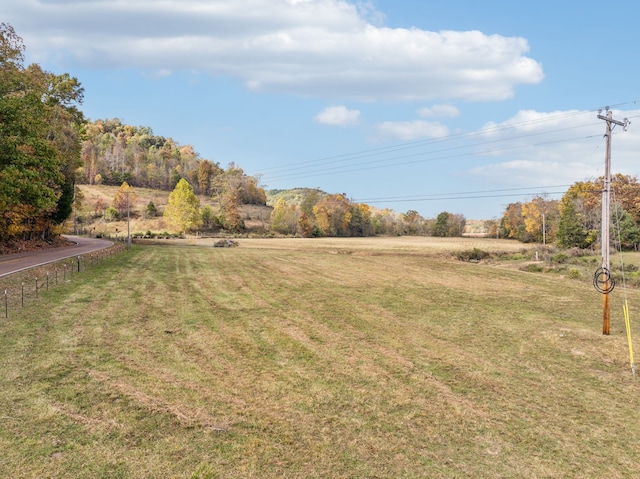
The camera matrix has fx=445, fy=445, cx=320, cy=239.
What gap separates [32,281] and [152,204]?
4438 inches

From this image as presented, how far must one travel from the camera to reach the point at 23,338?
14055mm

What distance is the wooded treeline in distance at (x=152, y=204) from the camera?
A: 3106cm

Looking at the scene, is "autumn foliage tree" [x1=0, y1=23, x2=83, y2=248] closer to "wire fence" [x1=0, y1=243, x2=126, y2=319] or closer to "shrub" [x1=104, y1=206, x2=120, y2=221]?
"wire fence" [x1=0, y1=243, x2=126, y2=319]

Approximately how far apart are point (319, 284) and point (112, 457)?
22531 mm

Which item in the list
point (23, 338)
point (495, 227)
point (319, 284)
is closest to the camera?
point (23, 338)

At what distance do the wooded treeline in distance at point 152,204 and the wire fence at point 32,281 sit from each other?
4964 mm

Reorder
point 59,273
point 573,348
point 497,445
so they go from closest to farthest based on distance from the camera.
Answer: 1. point 497,445
2. point 573,348
3. point 59,273

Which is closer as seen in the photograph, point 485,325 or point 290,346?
point 290,346

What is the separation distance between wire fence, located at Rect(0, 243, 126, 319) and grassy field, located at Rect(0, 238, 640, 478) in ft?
3.10

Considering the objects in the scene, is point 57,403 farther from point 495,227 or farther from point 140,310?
point 495,227

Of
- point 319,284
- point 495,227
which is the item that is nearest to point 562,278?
point 319,284

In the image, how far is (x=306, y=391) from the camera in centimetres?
1100

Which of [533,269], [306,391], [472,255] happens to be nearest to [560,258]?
[472,255]

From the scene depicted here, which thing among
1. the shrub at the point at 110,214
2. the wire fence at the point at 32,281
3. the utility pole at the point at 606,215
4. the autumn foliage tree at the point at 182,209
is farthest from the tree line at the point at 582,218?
the shrub at the point at 110,214
